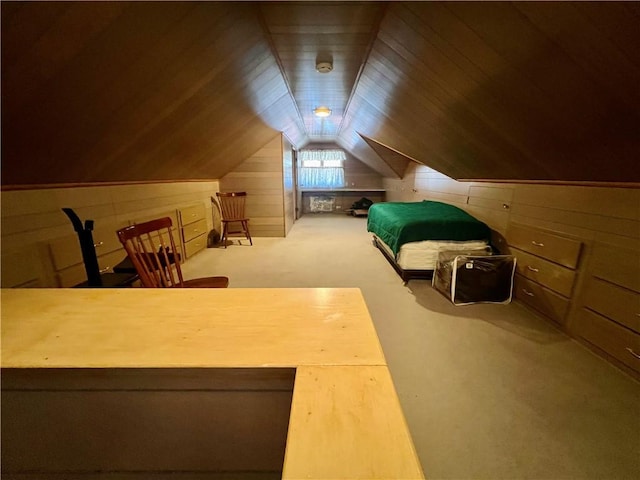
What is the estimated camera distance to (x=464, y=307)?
240 centimetres

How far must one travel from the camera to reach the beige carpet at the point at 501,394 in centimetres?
113

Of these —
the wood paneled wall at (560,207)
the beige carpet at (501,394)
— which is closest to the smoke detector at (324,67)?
the wood paneled wall at (560,207)

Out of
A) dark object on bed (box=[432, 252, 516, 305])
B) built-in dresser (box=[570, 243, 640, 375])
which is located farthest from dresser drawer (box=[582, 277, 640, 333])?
dark object on bed (box=[432, 252, 516, 305])

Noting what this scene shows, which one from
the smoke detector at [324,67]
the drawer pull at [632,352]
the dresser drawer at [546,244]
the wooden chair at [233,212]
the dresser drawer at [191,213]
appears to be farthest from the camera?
the wooden chair at [233,212]

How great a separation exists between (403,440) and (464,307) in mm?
2257

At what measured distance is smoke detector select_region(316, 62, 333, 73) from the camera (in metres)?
2.33

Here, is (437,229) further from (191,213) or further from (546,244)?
(191,213)

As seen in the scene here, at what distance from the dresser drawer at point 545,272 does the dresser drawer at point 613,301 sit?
130 mm

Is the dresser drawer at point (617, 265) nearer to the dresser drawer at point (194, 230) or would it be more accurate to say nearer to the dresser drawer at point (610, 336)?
the dresser drawer at point (610, 336)

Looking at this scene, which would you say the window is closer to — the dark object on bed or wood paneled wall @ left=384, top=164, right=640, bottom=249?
wood paneled wall @ left=384, top=164, right=640, bottom=249

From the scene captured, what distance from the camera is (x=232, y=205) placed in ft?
15.3

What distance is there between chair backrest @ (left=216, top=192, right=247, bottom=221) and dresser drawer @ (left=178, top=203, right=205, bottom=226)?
378 mm

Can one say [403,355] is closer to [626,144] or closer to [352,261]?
[626,144]

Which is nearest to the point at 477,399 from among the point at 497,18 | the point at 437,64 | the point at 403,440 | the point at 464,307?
the point at 464,307
